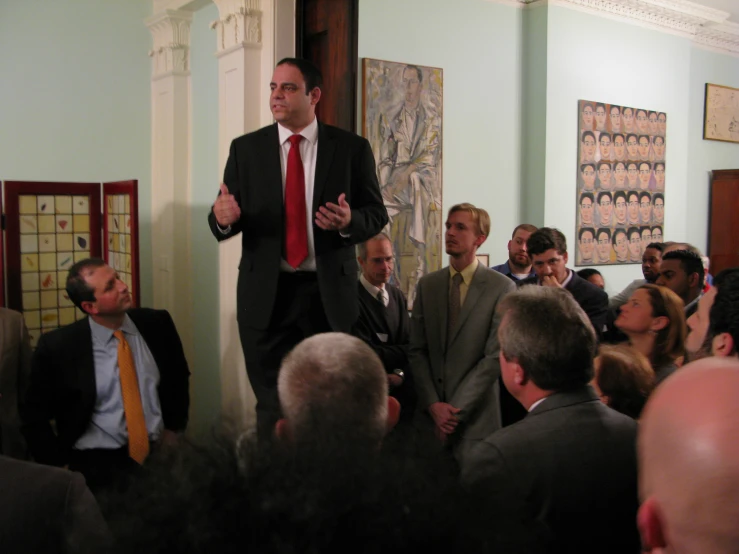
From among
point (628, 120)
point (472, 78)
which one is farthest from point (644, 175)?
point (472, 78)

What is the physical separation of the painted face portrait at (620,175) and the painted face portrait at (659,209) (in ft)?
1.67

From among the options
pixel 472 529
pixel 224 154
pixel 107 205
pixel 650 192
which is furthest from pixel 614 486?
pixel 650 192

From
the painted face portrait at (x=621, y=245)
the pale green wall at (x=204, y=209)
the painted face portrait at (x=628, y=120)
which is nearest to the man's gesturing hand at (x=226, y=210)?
the pale green wall at (x=204, y=209)

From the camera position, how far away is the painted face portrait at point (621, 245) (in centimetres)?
725

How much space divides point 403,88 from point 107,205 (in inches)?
92.2

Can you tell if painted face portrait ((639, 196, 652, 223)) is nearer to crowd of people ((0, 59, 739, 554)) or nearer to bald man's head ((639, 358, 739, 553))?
crowd of people ((0, 59, 739, 554))

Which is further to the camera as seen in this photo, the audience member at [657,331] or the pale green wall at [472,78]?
the pale green wall at [472,78]

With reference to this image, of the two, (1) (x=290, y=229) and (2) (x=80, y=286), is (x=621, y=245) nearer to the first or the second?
(1) (x=290, y=229)

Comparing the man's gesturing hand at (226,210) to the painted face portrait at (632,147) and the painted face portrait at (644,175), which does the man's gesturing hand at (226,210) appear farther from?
the painted face portrait at (644,175)

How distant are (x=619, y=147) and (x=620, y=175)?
0.28 metres

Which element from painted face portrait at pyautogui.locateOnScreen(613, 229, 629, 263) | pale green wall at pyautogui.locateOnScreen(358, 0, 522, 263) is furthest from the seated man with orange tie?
painted face portrait at pyautogui.locateOnScreen(613, 229, 629, 263)

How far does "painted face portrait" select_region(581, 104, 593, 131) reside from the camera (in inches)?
271

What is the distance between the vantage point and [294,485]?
22.4 inches

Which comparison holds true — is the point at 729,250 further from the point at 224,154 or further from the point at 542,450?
the point at 542,450
